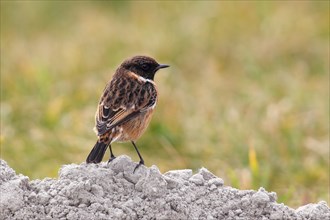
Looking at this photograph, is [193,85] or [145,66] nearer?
[145,66]

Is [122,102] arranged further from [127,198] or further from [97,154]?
[127,198]

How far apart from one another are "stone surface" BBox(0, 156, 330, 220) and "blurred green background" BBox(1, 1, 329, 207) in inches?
66.0

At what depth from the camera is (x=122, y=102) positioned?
24.2 ft

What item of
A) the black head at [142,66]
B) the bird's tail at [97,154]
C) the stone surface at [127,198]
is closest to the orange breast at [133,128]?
the bird's tail at [97,154]

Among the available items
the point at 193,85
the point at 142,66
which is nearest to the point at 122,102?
the point at 142,66

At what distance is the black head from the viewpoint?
7.92m

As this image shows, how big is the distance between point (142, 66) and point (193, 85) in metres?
4.83

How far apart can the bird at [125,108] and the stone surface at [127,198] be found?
556 millimetres

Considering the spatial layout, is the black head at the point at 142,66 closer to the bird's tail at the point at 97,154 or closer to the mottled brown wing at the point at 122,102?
the mottled brown wing at the point at 122,102

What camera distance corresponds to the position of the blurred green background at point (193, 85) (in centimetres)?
998

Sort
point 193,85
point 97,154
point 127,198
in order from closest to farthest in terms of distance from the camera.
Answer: point 127,198 → point 97,154 → point 193,85

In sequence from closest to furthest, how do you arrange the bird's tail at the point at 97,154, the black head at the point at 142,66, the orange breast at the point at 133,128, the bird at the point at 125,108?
1. the bird's tail at the point at 97,154
2. the bird at the point at 125,108
3. the orange breast at the point at 133,128
4. the black head at the point at 142,66

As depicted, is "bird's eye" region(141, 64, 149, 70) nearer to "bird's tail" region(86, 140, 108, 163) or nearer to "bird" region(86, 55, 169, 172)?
"bird" region(86, 55, 169, 172)

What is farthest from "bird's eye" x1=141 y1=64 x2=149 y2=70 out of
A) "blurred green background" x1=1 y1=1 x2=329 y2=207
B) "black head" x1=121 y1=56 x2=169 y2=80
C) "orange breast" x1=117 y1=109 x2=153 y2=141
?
"blurred green background" x1=1 y1=1 x2=329 y2=207
